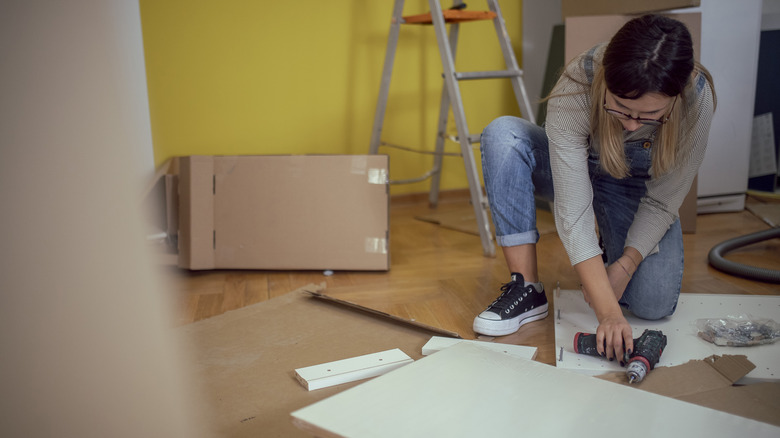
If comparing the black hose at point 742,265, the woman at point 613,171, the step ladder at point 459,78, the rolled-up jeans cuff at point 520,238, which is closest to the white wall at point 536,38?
the step ladder at point 459,78

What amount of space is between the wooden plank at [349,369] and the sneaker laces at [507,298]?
291 millimetres

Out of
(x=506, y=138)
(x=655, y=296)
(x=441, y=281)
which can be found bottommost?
(x=441, y=281)

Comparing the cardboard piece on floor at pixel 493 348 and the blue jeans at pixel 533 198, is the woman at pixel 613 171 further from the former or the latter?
the cardboard piece on floor at pixel 493 348

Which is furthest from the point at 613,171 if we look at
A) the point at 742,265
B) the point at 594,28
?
the point at 594,28

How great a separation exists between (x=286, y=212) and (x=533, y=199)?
78 cm

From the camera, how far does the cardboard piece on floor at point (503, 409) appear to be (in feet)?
2.55

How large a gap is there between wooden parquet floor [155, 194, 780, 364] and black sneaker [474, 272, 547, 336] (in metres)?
0.02

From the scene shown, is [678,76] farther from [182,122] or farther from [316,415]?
[182,122]

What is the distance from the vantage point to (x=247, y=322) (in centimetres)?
150

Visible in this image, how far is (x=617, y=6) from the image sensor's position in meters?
2.22

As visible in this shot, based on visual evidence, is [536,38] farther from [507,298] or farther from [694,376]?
[694,376]

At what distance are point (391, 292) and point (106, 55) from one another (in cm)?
145

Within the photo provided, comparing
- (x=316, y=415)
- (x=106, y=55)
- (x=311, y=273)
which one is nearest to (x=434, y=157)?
(x=311, y=273)

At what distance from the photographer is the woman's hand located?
112cm
